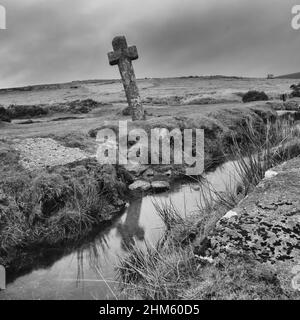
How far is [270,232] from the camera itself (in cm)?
357

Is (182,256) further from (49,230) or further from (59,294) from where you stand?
(49,230)

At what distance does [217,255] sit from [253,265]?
394mm

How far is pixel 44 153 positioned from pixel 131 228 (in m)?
3.79

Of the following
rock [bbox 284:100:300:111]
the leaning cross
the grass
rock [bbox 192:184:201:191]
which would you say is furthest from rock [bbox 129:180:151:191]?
rock [bbox 284:100:300:111]

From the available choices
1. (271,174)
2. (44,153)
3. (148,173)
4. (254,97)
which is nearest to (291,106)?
(254,97)

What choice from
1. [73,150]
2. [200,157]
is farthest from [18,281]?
[200,157]

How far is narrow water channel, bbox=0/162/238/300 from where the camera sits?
17.1 ft

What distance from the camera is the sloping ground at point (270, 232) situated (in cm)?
317

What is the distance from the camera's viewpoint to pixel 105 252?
6359mm

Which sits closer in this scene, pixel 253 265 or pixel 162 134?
pixel 253 265

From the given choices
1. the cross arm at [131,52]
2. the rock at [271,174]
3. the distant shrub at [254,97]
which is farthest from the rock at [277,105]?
the rock at [271,174]

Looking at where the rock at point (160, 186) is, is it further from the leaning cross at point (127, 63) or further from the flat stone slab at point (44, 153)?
the leaning cross at point (127, 63)

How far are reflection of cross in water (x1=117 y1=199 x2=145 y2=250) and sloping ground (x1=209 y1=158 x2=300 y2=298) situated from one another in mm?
2704

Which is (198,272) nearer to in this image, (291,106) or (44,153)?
(44,153)
